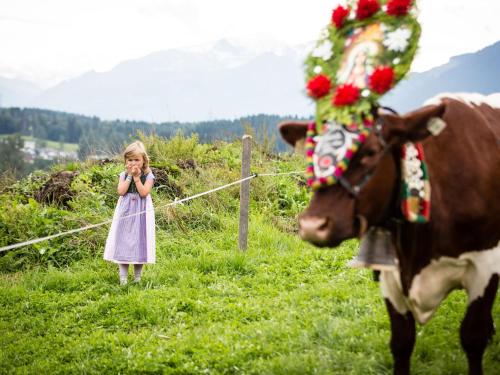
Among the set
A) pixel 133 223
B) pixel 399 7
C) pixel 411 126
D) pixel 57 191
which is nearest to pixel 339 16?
pixel 399 7

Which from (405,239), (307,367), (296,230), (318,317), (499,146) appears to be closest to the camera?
(405,239)

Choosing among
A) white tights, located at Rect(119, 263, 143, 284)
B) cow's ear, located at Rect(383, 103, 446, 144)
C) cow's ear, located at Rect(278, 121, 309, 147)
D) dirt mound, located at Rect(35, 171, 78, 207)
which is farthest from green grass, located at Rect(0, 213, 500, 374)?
dirt mound, located at Rect(35, 171, 78, 207)

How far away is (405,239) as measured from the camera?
10.1 ft

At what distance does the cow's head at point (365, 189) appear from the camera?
2.49 m

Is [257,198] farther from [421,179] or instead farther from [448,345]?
[421,179]

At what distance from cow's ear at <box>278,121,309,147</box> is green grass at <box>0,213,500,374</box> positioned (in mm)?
1764

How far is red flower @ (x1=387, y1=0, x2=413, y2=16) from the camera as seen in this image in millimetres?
2920

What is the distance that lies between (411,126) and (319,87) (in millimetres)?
528

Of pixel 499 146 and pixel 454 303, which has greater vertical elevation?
pixel 499 146

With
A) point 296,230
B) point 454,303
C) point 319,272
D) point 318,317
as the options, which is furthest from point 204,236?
point 454,303

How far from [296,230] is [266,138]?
147 inches

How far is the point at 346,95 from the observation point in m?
2.63

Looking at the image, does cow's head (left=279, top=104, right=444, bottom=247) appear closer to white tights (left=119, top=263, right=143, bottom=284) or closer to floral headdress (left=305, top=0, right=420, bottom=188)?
floral headdress (left=305, top=0, right=420, bottom=188)

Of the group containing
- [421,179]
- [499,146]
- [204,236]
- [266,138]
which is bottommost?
[204,236]
